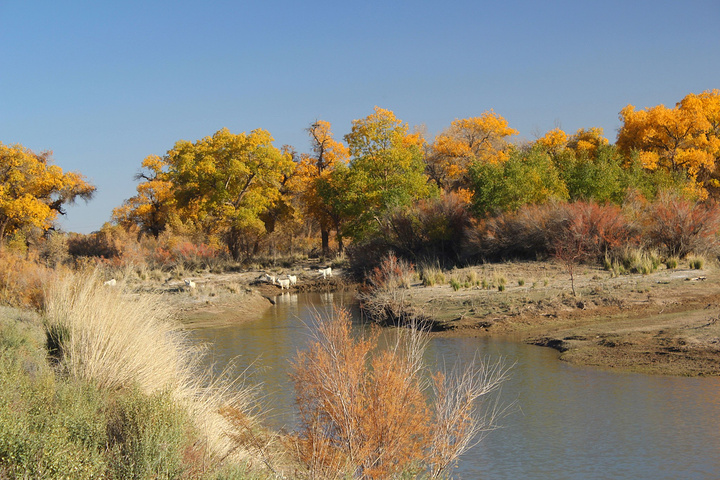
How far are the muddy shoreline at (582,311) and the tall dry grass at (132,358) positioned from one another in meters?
4.69

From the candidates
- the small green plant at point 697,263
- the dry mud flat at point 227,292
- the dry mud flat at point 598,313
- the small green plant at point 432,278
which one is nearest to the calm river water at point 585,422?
the dry mud flat at point 598,313

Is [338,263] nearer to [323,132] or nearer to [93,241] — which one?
[323,132]

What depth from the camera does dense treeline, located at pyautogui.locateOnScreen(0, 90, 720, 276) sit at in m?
28.0

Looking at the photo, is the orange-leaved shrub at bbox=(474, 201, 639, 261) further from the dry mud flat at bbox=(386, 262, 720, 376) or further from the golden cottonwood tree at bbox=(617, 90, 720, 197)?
the golden cottonwood tree at bbox=(617, 90, 720, 197)

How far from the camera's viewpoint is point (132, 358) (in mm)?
8656

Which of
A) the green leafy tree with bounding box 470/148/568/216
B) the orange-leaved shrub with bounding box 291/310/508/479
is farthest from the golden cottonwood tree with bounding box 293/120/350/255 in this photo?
the orange-leaved shrub with bounding box 291/310/508/479

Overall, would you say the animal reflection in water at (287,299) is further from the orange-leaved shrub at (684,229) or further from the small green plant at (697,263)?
the small green plant at (697,263)

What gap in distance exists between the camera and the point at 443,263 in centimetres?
2709

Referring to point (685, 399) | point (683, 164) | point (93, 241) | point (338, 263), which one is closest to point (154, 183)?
point (93, 241)

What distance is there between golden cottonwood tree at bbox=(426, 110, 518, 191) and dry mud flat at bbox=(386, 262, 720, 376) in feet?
90.4

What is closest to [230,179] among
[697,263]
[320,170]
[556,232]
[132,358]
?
[320,170]

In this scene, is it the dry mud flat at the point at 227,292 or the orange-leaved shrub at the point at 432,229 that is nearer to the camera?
the dry mud flat at the point at 227,292

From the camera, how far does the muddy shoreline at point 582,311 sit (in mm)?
12680

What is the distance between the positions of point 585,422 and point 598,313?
797 centimetres
